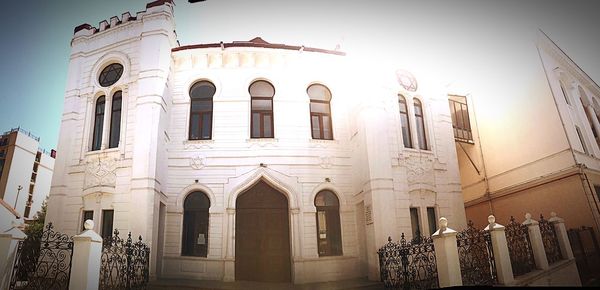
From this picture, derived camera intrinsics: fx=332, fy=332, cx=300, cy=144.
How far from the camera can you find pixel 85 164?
703cm

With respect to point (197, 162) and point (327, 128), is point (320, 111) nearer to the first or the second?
point (327, 128)

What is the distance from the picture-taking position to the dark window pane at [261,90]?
312 inches

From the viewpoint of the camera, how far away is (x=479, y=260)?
5.15 meters

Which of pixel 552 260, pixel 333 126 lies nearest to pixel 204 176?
pixel 333 126

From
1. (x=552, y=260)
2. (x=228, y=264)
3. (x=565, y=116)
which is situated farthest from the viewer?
(x=228, y=264)

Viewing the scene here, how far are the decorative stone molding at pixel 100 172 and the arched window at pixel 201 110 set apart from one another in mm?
1712

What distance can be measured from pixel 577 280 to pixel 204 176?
637 centimetres

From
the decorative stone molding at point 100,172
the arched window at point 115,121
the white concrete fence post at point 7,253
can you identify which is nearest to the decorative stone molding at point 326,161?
the decorative stone molding at point 100,172

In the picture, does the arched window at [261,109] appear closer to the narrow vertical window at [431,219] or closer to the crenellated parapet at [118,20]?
the crenellated parapet at [118,20]

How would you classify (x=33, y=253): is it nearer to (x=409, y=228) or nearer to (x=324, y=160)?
(x=324, y=160)

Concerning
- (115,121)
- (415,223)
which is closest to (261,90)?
(115,121)

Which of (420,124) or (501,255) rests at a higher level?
(420,124)

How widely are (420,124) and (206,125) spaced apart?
5.18m

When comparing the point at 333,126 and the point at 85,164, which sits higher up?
the point at 333,126
